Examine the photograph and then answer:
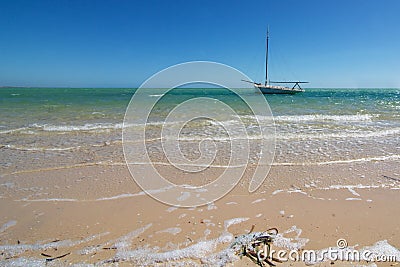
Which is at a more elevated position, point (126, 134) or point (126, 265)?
point (126, 134)

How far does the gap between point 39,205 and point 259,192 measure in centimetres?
356

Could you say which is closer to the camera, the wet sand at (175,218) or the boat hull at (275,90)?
the wet sand at (175,218)

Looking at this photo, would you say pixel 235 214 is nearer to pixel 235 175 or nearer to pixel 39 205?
pixel 235 175

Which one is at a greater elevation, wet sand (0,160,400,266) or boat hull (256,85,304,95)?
boat hull (256,85,304,95)

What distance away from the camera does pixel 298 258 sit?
248cm

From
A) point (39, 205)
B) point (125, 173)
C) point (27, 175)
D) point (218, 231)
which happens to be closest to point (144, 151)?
point (125, 173)

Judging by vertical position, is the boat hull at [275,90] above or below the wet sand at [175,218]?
above

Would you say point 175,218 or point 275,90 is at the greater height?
point 275,90

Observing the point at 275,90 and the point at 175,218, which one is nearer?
the point at 175,218

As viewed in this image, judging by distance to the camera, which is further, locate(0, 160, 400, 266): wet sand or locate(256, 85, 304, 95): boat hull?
locate(256, 85, 304, 95): boat hull

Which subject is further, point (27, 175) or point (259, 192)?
point (27, 175)

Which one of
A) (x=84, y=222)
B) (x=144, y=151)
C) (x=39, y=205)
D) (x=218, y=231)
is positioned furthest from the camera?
Answer: (x=144, y=151)

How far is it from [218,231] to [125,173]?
9.20 ft

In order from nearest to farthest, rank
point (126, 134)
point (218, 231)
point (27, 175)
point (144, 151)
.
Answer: point (218, 231) → point (27, 175) → point (144, 151) → point (126, 134)
